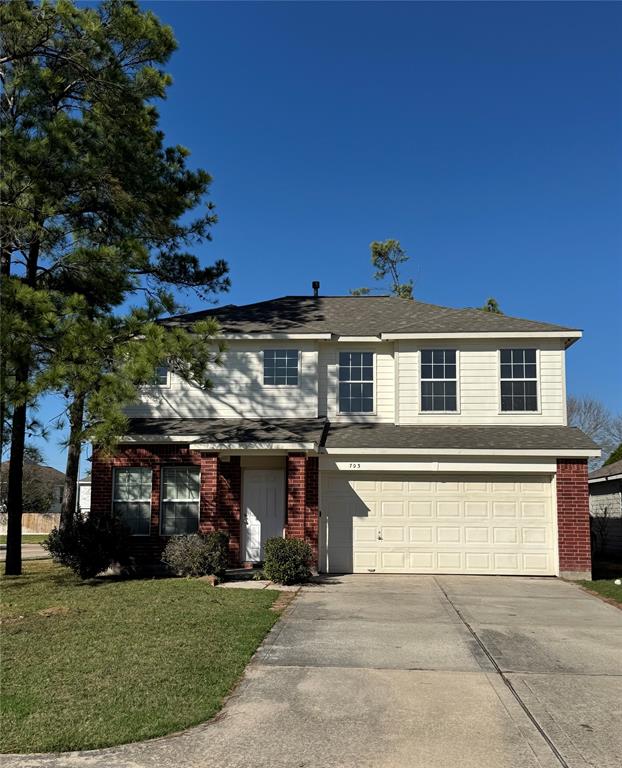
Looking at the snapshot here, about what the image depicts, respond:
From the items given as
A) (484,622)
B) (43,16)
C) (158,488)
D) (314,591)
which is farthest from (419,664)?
(43,16)

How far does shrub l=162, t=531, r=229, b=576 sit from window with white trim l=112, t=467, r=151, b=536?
76.8 inches

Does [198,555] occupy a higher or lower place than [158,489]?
lower

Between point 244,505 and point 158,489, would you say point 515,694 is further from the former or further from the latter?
point 158,489

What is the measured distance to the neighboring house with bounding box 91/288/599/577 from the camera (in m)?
14.4

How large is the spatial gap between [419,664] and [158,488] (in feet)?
30.6

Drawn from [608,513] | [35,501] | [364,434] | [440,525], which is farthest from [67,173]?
[35,501]

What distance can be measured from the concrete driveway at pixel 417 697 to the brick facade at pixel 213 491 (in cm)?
398

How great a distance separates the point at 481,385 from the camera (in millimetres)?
15891

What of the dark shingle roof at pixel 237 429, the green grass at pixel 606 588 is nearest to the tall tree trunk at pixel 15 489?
the dark shingle roof at pixel 237 429

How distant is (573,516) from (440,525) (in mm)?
2775

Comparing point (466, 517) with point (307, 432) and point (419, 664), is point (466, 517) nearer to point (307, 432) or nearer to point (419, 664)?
point (307, 432)

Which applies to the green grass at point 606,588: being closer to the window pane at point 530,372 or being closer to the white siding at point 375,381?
the window pane at point 530,372

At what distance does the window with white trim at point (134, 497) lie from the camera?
15.3 metres

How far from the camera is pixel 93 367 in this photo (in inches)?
444
